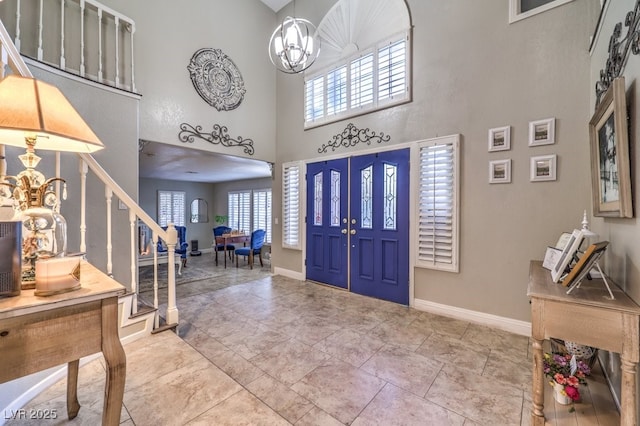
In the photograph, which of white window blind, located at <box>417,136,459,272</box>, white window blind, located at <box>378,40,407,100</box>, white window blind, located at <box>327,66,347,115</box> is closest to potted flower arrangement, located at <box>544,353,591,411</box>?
white window blind, located at <box>417,136,459,272</box>

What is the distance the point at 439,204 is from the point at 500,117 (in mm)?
1135

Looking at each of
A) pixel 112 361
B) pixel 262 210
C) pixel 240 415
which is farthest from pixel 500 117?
pixel 262 210

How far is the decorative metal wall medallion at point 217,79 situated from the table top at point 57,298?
3.73 meters

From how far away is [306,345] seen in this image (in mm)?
2568

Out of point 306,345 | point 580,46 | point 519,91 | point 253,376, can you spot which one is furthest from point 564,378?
point 580,46

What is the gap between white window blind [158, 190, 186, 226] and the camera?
877 centimetres

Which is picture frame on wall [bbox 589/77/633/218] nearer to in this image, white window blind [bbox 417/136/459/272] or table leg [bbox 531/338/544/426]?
table leg [bbox 531/338/544/426]

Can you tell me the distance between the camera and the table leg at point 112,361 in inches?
40.9

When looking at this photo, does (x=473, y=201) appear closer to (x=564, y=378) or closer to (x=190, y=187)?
(x=564, y=378)

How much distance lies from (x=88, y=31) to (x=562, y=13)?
16.4ft

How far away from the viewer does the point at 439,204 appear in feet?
10.9

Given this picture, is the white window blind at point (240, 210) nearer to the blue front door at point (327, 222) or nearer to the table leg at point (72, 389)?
the blue front door at point (327, 222)

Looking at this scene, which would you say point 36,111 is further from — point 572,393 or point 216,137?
point 216,137

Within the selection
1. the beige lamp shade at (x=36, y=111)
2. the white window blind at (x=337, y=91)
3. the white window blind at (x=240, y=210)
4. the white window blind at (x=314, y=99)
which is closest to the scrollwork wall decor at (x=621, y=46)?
the beige lamp shade at (x=36, y=111)
